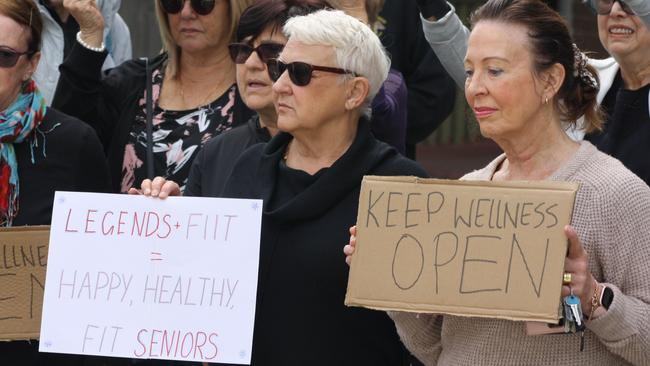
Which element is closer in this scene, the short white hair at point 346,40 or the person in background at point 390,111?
the short white hair at point 346,40

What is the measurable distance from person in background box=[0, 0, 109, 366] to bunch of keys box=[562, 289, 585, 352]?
2.03m

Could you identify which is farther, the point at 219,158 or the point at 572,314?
the point at 219,158

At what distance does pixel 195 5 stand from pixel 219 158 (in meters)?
0.99

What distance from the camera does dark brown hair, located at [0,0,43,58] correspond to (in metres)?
4.71

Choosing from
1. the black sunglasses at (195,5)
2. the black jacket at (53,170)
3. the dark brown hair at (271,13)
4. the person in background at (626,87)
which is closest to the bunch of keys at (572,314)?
the person in background at (626,87)

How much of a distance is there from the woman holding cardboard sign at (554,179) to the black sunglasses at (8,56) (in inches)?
66.6

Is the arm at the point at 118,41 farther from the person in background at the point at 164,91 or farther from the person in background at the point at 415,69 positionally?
the person in background at the point at 415,69

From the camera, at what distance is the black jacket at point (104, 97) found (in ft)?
17.2

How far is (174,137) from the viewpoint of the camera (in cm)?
517

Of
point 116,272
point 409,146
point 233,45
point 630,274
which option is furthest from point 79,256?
point 409,146

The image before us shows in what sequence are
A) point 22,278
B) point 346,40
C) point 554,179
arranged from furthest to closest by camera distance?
1. point 22,278
2. point 346,40
3. point 554,179

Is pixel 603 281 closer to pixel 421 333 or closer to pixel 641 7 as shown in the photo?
pixel 421 333

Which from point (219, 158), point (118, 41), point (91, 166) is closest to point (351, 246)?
point (219, 158)

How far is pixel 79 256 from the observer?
4152 mm
